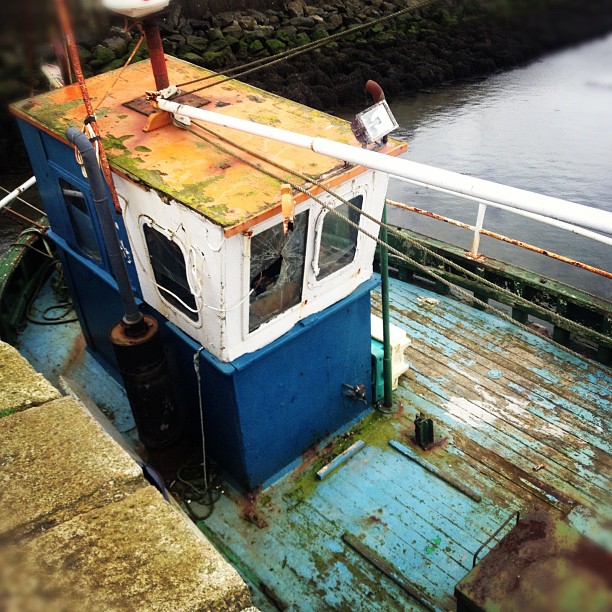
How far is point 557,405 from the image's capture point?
5.43 m

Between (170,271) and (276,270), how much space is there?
0.75 metres

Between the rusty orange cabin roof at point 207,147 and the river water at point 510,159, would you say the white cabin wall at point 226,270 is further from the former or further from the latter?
the river water at point 510,159

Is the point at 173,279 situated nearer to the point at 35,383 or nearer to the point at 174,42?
the point at 35,383

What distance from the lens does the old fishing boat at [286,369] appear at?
151 inches

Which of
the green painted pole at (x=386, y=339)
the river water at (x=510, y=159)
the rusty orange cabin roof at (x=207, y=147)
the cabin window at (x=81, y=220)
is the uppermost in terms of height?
the rusty orange cabin roof at (x=207, y=147)

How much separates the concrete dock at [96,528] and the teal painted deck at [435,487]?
110 inches

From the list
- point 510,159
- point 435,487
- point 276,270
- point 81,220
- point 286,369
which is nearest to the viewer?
point 276,270

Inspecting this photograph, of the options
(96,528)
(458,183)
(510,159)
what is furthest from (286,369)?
(510,159)

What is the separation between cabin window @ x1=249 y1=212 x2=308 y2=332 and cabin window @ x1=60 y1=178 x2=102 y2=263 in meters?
1.63

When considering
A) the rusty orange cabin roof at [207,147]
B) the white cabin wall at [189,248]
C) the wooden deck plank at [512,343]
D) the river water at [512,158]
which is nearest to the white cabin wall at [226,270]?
the white cabin wall at [189,248]

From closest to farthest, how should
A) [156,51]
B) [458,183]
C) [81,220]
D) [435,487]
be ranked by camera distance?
[458,183] < [156,51] < [435,487] < [81,220]

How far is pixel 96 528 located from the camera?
1495 millimetres

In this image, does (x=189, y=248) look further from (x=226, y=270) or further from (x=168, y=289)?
(x=168, y=289)

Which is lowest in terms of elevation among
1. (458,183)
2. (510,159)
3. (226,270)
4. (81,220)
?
(510,159)
